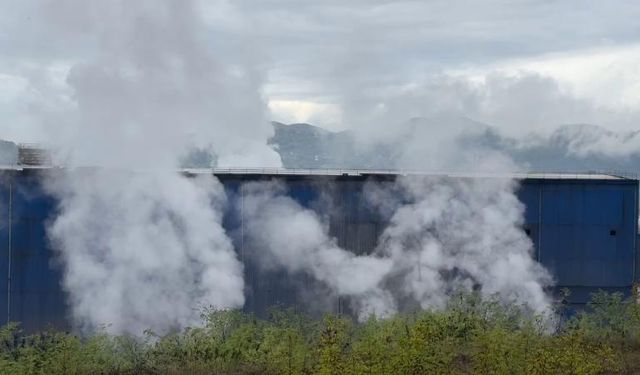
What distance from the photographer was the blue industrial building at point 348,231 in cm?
3134

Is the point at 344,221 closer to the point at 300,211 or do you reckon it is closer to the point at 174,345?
the point at 300,211

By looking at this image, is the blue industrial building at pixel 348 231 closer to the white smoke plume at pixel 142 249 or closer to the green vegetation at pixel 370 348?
the white smoke plume at pixel 142 249

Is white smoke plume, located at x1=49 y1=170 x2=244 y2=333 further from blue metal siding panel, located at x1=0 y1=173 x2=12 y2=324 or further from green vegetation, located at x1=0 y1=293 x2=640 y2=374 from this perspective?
green vegetation, located at x1=0 y1=293 x2=640 y2=374

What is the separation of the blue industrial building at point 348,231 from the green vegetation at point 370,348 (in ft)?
6.38

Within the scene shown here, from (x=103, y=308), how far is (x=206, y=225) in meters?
5.04

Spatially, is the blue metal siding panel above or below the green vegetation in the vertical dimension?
above

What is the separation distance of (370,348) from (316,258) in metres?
13.5

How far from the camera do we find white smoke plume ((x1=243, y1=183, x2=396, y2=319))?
31938 millimetres

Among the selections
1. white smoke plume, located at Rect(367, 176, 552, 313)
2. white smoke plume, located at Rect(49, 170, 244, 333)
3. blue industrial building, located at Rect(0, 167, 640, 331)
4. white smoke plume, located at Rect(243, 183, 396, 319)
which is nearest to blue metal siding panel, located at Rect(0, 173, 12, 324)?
blue industrial building, located at Rect(0, 167, 640, 331)

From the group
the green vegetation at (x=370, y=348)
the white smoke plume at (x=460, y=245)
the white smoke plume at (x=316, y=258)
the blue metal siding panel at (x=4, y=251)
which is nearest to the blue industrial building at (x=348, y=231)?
the blue metal siding panel at (x=4, y=251)

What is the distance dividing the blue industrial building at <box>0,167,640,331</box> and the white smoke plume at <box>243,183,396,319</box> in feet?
1.53

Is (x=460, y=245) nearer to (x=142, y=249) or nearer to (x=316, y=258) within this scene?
Result: (x=316, y=258)

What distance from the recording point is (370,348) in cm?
1856

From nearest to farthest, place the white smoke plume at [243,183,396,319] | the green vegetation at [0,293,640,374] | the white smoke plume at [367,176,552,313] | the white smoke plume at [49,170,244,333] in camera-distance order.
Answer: the green vegetation at [0,293,640,374]
the white smoke plume at [49,170,244,333]
the white smoke plume at [243,183,396,319]
the white smoke plume at [367,176,552,313]
